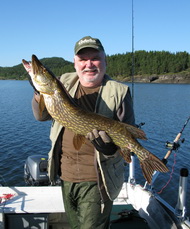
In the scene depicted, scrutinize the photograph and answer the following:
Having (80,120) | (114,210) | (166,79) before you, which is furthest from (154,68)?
(80,120)

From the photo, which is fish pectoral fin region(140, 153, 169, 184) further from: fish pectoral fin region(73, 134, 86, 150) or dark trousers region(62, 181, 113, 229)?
fish pectoral fin region(73, 134, 86, 150)

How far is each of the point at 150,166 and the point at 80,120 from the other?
0.84m

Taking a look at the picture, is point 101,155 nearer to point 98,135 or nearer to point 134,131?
point 98,135

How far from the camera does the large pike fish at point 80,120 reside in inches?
95.9

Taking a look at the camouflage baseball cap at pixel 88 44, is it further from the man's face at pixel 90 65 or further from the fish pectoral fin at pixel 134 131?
the fish pectoral fin at pixel 134 131

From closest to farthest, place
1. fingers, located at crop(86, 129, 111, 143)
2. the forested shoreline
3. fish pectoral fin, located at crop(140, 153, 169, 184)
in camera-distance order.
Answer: fingers, located at crop(86, 129, 111, 143) → fish pectoral fin, located at crop(140, 153, 169, 184) → the forested shoreline

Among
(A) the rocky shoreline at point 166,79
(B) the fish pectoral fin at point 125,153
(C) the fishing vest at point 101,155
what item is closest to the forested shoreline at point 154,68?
(A) the rocky shoreline at point 166,79

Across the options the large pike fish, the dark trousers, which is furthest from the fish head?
the dark trousers

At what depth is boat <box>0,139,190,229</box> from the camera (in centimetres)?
324

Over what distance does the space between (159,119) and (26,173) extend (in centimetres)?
1458

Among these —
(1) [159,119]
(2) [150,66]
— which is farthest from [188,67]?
(1) [159,119]

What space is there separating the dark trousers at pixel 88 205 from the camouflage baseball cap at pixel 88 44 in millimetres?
1320

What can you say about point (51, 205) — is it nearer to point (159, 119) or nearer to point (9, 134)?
point (9, 134)

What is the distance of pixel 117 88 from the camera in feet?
8.09
